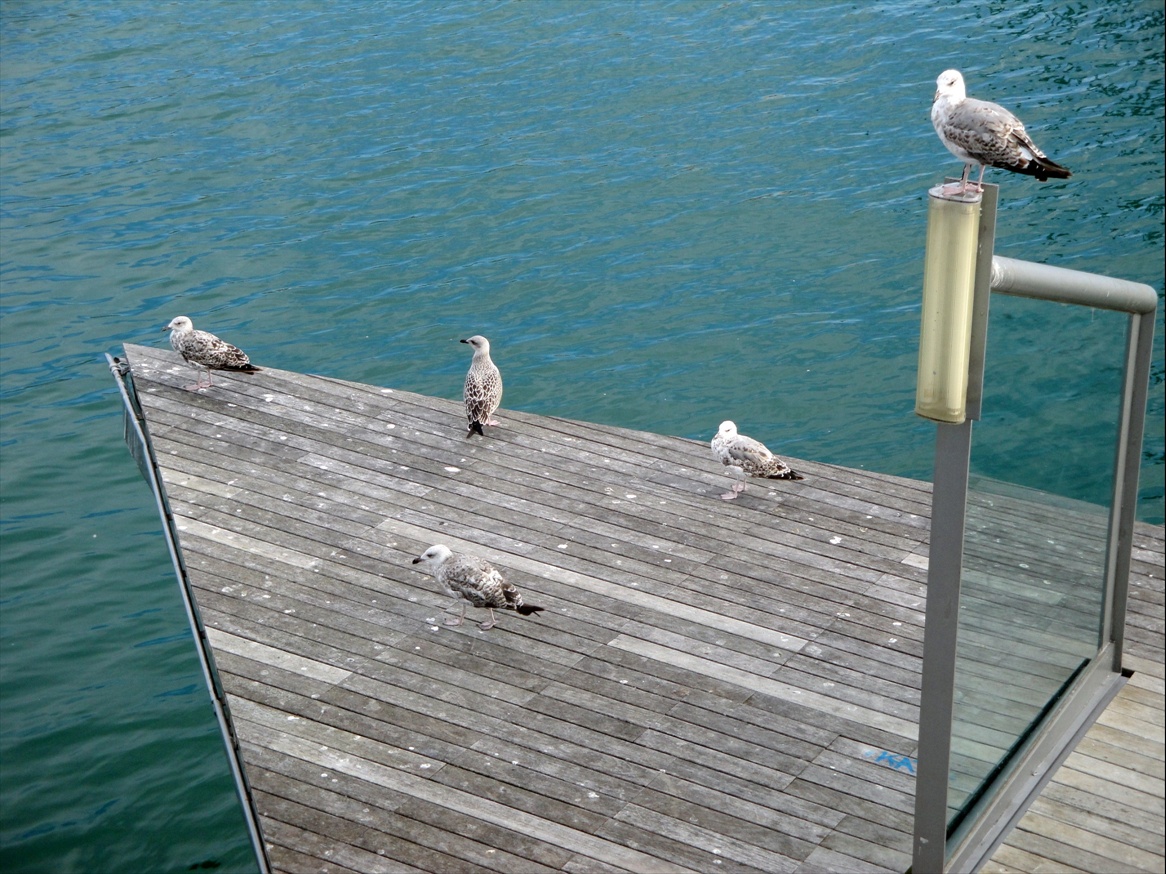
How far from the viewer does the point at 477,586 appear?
725 cm

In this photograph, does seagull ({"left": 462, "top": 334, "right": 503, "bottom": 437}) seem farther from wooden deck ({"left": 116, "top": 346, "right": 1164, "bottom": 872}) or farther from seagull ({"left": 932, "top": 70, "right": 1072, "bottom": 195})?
seagull ({"left": 932, "top": 70, "right": 1072, "bottom": 195})

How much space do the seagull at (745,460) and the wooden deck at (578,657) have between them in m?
0.14

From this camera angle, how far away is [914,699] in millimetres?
6605

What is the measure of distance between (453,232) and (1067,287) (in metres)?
15.6

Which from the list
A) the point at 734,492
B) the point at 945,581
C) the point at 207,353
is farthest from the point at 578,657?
the point at 207,353

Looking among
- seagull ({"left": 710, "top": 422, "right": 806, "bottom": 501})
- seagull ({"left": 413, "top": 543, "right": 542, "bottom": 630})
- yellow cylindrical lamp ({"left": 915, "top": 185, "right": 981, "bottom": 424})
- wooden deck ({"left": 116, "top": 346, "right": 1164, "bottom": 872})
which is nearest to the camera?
yellow cylindrical lamp ({"left": 915, "top": 185, "right": 981, "bottom": 424})

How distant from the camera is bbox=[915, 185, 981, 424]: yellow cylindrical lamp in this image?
3.82 m

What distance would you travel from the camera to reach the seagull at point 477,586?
286 inches

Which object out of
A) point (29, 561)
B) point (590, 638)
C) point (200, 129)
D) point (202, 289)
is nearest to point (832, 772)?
point (590, 638)

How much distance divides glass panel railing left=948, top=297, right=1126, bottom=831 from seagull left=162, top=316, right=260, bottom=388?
7.31 m

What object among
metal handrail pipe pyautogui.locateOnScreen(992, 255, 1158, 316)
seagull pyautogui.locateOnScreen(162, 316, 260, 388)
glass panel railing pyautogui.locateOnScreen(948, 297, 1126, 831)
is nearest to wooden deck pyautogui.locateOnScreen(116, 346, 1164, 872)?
glass panel railing pyautogui.locateOnScreen(948, 297, 1126, 831)

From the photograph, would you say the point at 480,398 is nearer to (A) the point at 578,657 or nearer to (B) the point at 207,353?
(B) the point at 207,353

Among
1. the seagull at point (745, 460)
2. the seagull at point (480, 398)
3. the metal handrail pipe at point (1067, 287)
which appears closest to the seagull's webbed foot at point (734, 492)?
the seagull at point (745, 460)

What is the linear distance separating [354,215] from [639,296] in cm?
534
